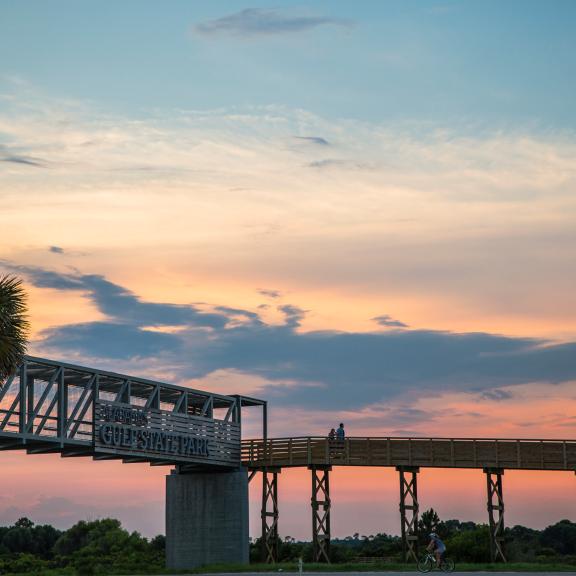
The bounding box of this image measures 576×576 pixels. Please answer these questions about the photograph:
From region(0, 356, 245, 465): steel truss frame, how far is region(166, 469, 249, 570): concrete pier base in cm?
424

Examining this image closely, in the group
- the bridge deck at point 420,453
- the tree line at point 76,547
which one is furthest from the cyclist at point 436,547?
the tree line at point 76,547

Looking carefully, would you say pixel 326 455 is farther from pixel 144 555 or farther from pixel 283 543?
pixel 144 555

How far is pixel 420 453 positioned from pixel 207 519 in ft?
44.4

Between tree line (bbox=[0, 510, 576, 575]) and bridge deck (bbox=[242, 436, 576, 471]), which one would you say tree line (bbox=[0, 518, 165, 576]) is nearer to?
tree line (bbox=[0, 510, 576, 575])

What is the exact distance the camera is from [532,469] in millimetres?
58594

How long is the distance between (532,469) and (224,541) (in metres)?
18.1

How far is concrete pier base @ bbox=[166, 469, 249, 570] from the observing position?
64375 millimetres

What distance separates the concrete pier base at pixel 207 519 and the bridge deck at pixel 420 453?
2.17m

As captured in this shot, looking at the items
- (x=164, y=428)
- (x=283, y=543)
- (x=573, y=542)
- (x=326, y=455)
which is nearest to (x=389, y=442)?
(x=326, y=455)

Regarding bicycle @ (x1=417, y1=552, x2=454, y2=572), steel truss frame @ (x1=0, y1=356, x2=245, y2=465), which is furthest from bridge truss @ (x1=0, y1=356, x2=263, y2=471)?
bicycle @ (x1=417, y1=552, x2=454, y2=572)

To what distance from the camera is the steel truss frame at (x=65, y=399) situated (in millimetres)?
49656

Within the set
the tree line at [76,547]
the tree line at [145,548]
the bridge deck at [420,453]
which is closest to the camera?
the bridge deck at [420,453]

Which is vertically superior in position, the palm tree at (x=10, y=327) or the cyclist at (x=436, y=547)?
the palm tree at (x=10, y=327)

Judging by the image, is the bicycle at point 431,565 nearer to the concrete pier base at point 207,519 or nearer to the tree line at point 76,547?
the concrete pier base at point 207,519
